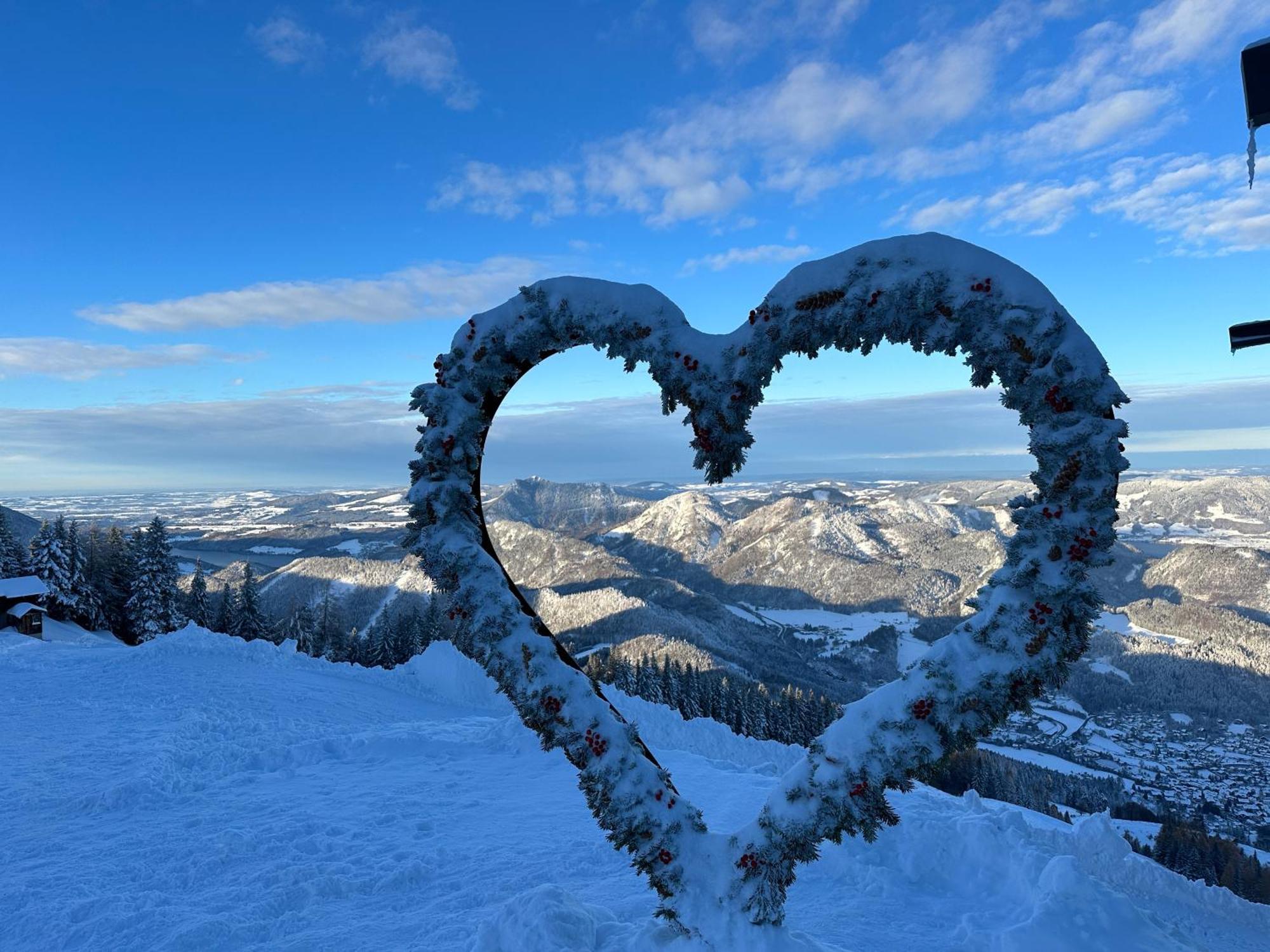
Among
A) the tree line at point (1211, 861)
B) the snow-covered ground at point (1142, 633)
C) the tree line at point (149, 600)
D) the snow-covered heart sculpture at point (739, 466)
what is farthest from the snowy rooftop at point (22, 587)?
the snow-covered ground at point (1142, 633)

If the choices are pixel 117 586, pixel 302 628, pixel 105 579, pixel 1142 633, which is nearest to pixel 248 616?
pixel 302 628

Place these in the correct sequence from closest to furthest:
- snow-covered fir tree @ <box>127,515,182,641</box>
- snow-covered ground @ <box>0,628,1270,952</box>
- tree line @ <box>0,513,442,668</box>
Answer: snow-covered ground @ <box>0,628,1270,952</box> → snow-covered fir tree @ <box>127,515,182,641</box> → tree line @ <box>0,513,442,668</box>

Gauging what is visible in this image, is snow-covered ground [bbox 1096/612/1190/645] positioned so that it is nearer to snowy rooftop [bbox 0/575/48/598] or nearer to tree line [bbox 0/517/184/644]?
tree line [bbox 0/517/184/644]

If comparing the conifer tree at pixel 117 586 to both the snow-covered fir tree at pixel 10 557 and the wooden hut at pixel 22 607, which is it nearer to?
the snow-covered fir tree at pixel 10 557

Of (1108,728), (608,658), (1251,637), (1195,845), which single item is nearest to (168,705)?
(608,658)

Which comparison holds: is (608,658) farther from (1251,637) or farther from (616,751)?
(1251,637)

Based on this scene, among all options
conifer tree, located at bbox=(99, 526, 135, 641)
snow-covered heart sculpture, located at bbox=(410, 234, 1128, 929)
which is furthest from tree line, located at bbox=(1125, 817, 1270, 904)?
conifer tree, located at bbox=(99, 526, 135, 641)
